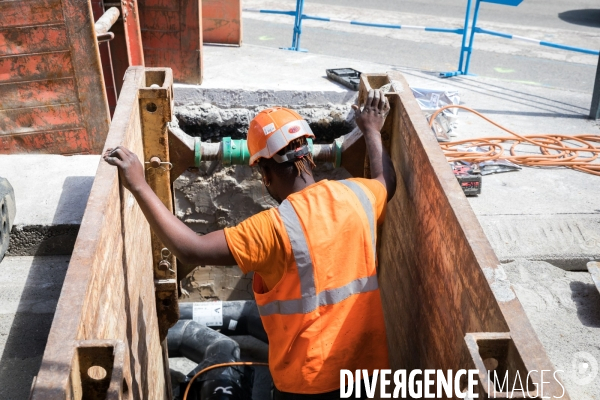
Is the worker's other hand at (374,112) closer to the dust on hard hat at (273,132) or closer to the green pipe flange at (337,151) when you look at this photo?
the green pipe flange at (337,151)

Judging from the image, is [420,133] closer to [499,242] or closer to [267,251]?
[267,251]

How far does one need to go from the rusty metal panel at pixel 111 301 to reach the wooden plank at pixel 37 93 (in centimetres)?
98

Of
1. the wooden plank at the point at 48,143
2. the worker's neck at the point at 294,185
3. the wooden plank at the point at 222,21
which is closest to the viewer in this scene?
the worker's neck at the point at 294,185

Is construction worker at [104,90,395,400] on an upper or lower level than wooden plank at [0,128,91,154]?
upper

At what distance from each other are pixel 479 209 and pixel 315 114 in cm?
147

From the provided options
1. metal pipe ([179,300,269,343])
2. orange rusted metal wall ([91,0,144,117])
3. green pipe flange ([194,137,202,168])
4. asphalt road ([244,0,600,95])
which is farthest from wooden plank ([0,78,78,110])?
asphalt road ([244,0,600,95])

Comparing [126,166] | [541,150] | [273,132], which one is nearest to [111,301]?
[126,166]

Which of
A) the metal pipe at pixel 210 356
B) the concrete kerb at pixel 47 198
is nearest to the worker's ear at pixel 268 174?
the concrete kerb at pixel 47 198

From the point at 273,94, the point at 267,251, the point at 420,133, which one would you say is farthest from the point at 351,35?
the point at 267,251

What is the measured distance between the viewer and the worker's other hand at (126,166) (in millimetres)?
2504

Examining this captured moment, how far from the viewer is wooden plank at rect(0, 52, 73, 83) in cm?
429

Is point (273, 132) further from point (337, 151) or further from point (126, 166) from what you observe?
point (337, 151)

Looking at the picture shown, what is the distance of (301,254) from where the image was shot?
98.0 inches

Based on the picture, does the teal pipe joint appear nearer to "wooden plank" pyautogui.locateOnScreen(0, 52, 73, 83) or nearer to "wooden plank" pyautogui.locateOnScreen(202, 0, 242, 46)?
"wooden plank" pyautogui.locateOnScreen(0, 52, 73, 83)
